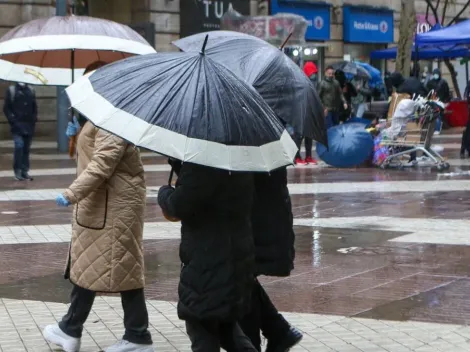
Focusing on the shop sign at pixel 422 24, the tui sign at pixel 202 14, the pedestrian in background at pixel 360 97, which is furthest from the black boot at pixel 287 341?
the shop sign at pixel 422 24

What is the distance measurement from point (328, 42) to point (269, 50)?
30076mm

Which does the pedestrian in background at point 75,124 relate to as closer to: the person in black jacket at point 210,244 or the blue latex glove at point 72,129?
the blue latex glove at point 72,129

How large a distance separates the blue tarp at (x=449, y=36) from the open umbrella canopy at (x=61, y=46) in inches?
542

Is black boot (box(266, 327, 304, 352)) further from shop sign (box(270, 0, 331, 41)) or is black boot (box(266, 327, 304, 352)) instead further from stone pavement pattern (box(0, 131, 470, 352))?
shop sign (box(270, 0, 331, 41))

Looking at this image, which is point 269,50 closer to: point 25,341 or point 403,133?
point 25,341

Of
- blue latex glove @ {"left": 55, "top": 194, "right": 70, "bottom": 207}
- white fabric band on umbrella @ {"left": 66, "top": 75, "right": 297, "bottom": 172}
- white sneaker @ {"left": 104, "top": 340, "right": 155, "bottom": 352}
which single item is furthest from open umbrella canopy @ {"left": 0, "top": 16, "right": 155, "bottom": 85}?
white fabric band on umbrella @ {"left": 66, "top": 75, "right": 297, "bottom": 172}

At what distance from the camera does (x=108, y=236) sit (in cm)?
596

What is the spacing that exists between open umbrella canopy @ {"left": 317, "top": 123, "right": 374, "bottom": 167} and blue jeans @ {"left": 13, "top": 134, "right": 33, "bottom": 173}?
192 inches

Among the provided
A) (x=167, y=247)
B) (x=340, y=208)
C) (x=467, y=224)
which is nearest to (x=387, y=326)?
(x=167, y=247)

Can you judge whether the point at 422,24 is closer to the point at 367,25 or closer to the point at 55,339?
the point at 367,25

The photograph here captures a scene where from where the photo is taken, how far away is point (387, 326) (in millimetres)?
6715

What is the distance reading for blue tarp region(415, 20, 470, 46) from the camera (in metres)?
22.7

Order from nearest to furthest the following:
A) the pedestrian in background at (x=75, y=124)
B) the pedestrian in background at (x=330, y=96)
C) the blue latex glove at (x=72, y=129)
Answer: the pedestrian in background at (x=75, y=124) < the blue latex glove at (x=72, y=129) < the pedestrian in background at (x=330, y=96)

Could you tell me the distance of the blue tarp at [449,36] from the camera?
22672 millimetres
